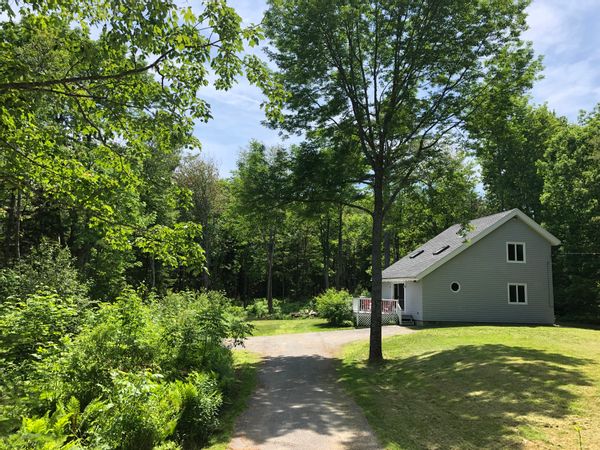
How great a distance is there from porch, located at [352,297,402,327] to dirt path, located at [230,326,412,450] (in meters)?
10.9

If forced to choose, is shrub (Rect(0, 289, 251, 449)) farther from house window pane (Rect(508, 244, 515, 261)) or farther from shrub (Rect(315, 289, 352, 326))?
house window pane (Rect(508, 244, 515, 261))

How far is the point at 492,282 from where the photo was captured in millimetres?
26406

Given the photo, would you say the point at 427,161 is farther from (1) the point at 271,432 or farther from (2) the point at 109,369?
(2) the point at 109,369

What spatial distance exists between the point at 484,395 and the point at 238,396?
5366mm

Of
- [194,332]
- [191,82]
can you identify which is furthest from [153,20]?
[194,332]

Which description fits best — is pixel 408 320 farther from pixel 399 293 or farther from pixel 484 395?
pixel 484 395

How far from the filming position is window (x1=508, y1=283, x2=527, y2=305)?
2647 cm

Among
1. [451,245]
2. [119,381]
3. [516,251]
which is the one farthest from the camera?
[451,245]

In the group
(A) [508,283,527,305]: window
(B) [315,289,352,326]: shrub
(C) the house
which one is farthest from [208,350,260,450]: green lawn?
(A) [508,283,527,305]: window

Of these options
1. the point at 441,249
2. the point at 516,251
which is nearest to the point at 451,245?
the point at 441,249

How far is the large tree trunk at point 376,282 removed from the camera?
14.0 meters

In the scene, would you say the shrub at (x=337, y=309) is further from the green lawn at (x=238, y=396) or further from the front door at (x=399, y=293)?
the green lawn at (x=238, y=396)

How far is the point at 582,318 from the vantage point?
32.2m

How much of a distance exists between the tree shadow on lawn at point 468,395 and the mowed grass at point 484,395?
0.02 meters
